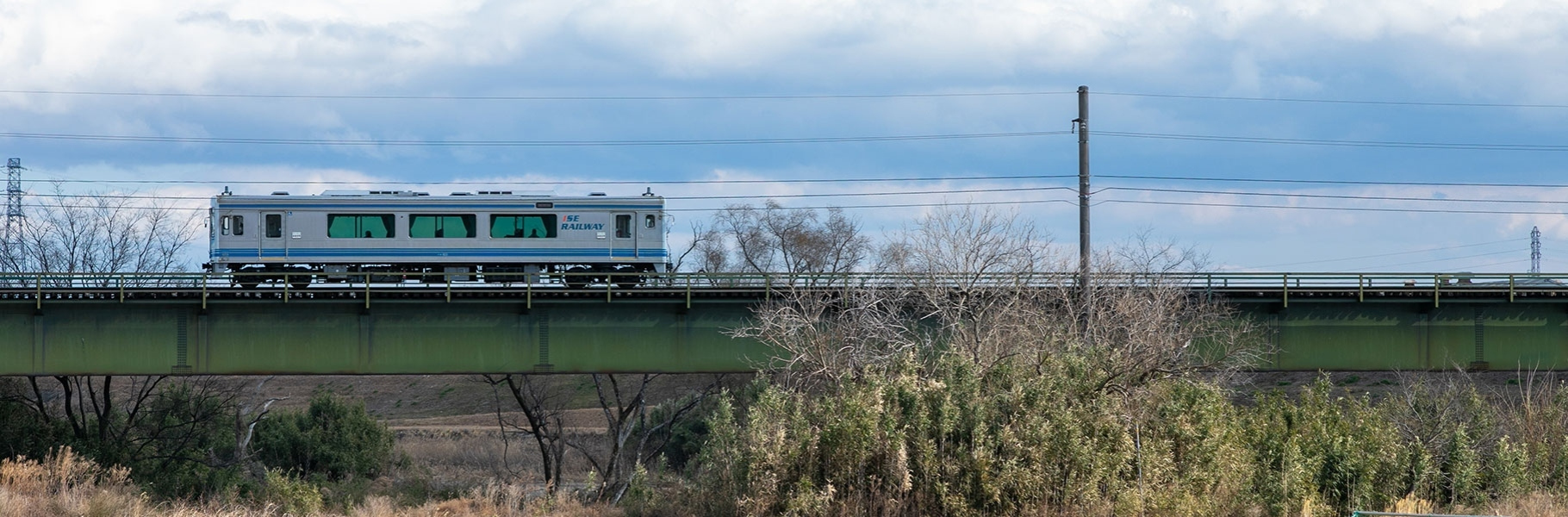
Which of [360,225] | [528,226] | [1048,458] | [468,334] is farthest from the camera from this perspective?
[528,226]

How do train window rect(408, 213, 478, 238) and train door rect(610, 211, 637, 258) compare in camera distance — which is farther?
train door rect(610, 211, 637, 258)

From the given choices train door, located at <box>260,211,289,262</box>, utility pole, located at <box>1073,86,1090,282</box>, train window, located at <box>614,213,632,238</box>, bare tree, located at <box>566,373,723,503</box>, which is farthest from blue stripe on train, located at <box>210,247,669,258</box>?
utility pole, located at <box>1073,86,1090,282</box>

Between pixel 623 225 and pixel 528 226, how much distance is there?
2.94 metres

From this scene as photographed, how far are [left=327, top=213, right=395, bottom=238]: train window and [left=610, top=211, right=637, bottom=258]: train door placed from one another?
22.3ft

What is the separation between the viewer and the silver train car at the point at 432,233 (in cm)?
3834

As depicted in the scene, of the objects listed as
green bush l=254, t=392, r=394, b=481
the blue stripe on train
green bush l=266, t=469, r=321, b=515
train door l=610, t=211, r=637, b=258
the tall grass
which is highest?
train door l=610, t=211, r=637, b=258

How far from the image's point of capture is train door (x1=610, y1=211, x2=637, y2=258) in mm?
39188

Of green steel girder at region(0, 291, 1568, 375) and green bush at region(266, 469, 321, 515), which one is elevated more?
green steel girder at region(0, 291, 1568, 375)

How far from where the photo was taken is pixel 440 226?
38.9 metres

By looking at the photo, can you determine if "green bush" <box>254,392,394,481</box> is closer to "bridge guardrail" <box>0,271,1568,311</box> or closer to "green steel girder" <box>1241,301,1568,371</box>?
"bridge guardrail" <box>0,271,1568,311</box>

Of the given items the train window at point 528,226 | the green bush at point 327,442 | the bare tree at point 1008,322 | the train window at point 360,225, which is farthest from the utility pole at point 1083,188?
the green bush at point 327,442

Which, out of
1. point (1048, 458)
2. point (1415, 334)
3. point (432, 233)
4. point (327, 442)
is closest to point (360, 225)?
point (432, 233)

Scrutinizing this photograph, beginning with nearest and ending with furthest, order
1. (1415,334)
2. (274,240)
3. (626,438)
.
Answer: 1. (1415,334)
2. (274,240)
3. (626,438)

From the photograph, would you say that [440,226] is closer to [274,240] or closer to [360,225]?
[360,225]
